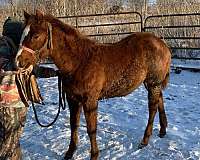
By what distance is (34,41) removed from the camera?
11.1ft

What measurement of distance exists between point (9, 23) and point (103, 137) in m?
2.02

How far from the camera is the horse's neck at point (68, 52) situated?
141 inches

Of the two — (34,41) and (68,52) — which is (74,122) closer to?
(68,52)

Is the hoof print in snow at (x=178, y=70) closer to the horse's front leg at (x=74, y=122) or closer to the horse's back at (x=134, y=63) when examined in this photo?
the horse's back at (x=134, y=63)

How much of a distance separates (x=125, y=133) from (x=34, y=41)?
2024 millimetres

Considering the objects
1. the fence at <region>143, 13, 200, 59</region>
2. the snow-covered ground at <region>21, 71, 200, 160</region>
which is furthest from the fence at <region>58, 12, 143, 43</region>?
the snow-covered ground at <region>21, 71, 200, 160</region>

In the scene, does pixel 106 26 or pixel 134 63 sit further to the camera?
pixel 106 26

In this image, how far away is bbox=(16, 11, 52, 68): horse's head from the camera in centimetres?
330

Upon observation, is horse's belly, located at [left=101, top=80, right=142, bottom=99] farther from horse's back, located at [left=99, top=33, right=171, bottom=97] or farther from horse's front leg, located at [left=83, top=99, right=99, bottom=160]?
horse's front leg, located at [left=83, top=99, right=99, bottom=160]

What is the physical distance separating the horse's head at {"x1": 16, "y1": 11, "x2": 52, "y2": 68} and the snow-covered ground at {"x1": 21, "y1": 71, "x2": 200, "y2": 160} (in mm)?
1328

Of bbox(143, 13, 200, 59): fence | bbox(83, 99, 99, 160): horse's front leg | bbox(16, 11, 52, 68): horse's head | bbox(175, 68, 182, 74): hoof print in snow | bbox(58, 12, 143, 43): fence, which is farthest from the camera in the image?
bbox(58, 12, 143, 43): fence

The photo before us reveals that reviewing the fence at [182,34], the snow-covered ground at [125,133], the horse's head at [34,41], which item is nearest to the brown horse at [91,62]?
the horse's head at [34,41]

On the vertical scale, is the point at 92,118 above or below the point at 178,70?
above

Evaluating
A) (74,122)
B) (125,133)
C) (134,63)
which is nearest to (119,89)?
(134,63)
